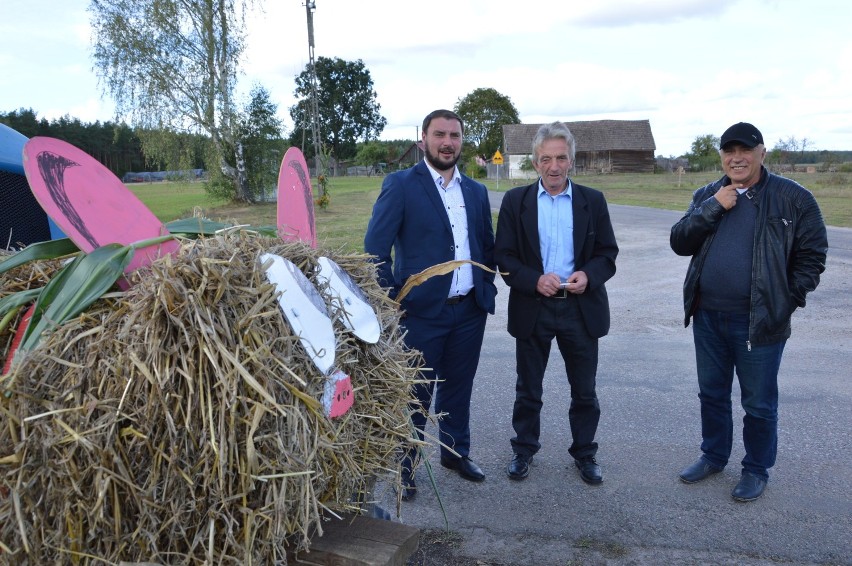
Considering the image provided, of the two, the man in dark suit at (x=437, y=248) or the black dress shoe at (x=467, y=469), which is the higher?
the man in dark suit at (x=437, y=248)

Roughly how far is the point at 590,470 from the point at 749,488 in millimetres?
812

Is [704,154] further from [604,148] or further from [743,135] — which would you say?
[743,135]

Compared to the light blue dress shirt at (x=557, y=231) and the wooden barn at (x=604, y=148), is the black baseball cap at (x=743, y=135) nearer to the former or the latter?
the light blue dress shirt at (x=557, y=231)

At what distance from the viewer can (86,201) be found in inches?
67.5

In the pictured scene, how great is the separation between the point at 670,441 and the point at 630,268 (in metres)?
6.47

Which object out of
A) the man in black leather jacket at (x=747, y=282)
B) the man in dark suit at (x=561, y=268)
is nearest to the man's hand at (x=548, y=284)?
the man in dark suit at (x=561, y=268)

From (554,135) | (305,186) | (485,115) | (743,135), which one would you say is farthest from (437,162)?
(485,115)

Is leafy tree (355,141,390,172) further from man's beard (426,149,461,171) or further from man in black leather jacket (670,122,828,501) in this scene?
man in black leather jacket (670,122,828,501)

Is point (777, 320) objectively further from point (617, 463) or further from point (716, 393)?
point (617, 463)

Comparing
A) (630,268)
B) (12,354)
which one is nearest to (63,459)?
(12,354)

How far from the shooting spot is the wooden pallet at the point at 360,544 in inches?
63.6

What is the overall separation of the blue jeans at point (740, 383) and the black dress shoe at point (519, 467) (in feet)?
3.31

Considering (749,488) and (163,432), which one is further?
(749,488)

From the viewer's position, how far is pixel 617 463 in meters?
3.85
